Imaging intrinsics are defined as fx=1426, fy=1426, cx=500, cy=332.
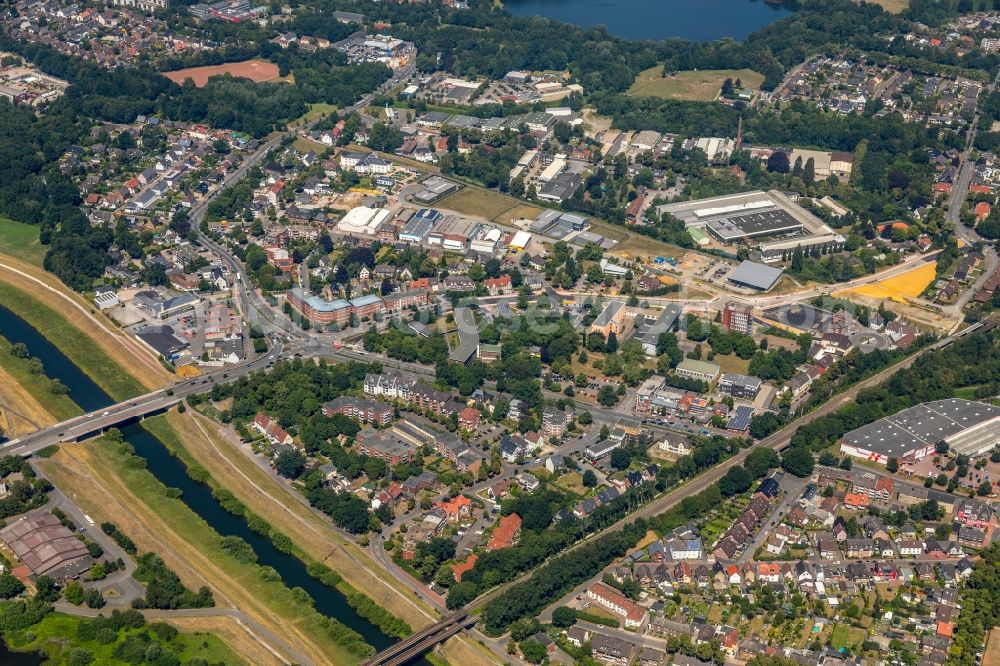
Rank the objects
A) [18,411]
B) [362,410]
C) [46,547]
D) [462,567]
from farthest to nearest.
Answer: [18,411]
[362,410]
[46,547]
[462,567]

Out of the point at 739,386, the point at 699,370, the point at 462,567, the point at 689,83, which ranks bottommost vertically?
the point at 462,567

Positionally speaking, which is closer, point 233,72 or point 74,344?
point 74,344

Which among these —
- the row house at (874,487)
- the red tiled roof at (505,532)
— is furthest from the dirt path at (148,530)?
the row house at (874,487)

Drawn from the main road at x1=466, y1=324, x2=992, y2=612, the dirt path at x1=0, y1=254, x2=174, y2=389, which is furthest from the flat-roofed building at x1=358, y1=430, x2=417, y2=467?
the dirt path at x1=0, y1=254, x2=174, y2=389

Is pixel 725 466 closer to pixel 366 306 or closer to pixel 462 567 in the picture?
pixel 462 567

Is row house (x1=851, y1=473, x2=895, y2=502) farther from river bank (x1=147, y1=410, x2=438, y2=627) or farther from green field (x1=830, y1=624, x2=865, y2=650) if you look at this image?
river bank (x1=147, y1=410, x2=438, y2=627)

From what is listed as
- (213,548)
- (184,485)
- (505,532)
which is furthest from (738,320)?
(213,548)
